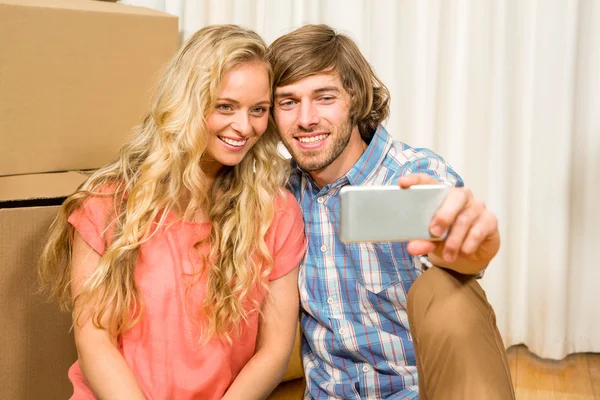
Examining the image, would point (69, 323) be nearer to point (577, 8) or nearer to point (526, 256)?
point (526, 256)

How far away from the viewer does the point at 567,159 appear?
1943 mm

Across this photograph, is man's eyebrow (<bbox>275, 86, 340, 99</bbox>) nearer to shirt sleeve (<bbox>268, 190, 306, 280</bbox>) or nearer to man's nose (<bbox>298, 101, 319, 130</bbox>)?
man's nose (<bbox>298, 101, 319, 130</bbox>)

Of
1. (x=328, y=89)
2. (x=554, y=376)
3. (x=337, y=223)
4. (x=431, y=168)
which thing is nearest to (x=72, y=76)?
(x=328, y=89)

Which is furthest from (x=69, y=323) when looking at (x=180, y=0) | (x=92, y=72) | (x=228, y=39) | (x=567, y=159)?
(x=567, y=159)

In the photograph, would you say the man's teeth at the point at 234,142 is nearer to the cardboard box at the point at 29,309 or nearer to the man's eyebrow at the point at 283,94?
the man's eyebrow at the point at 283,94

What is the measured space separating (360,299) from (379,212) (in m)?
0.52

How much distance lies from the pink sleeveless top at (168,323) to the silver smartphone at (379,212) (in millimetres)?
500

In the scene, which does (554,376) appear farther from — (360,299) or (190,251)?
(190,251)

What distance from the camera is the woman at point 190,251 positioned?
1.21m

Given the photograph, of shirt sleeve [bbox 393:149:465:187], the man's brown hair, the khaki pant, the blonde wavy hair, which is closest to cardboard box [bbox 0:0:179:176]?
the blonde wavy hair

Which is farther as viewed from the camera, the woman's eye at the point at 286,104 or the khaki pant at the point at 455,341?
the woman's eye at the point at 286,104

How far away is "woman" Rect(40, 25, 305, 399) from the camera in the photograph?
1209 mm

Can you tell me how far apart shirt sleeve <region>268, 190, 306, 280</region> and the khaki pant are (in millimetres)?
300

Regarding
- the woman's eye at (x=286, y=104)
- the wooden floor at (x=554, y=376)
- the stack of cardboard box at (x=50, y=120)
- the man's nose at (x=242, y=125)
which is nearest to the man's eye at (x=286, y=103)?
the woman's eye at (x=286, y=104)
